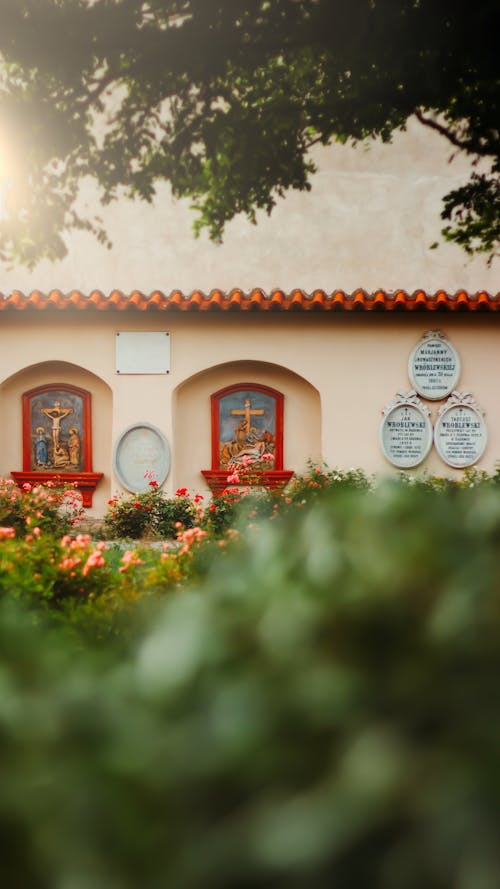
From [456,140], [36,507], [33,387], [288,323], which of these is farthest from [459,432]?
[33,387]

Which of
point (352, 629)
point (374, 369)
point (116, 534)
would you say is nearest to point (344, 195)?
point (374, 369)

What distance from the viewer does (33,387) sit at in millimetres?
9094

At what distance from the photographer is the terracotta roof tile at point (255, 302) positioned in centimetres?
810

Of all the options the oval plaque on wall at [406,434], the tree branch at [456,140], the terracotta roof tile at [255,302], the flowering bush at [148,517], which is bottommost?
the flowering bush at [148,517]

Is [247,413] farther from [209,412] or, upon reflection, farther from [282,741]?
[282,741]

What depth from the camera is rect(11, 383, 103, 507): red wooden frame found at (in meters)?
8.73

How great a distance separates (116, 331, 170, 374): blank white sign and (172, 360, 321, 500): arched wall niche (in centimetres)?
45

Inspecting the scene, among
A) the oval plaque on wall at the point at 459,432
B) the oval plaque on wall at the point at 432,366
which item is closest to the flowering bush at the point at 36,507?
the oval plaque on wall at the point at 432,366

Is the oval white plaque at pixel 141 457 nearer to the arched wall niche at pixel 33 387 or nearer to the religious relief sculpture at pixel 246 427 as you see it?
the arched wall niche at pixel 33 387

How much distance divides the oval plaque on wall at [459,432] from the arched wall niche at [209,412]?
1.64 meters

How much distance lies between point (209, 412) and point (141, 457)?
3.79ft

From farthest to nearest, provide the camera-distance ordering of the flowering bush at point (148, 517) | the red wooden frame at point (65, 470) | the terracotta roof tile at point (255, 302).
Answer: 1. the red wooden frame at point (65, 470)
2. the terracotta roof tile at point (255, 302)
3. the flowering bush at point (148, 517)

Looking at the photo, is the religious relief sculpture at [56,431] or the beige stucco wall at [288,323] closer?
the beige stucco wall at [288,323]

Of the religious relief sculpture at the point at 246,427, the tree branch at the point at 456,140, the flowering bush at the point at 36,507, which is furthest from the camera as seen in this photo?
the religious relief sculpture at the point at 246,427
